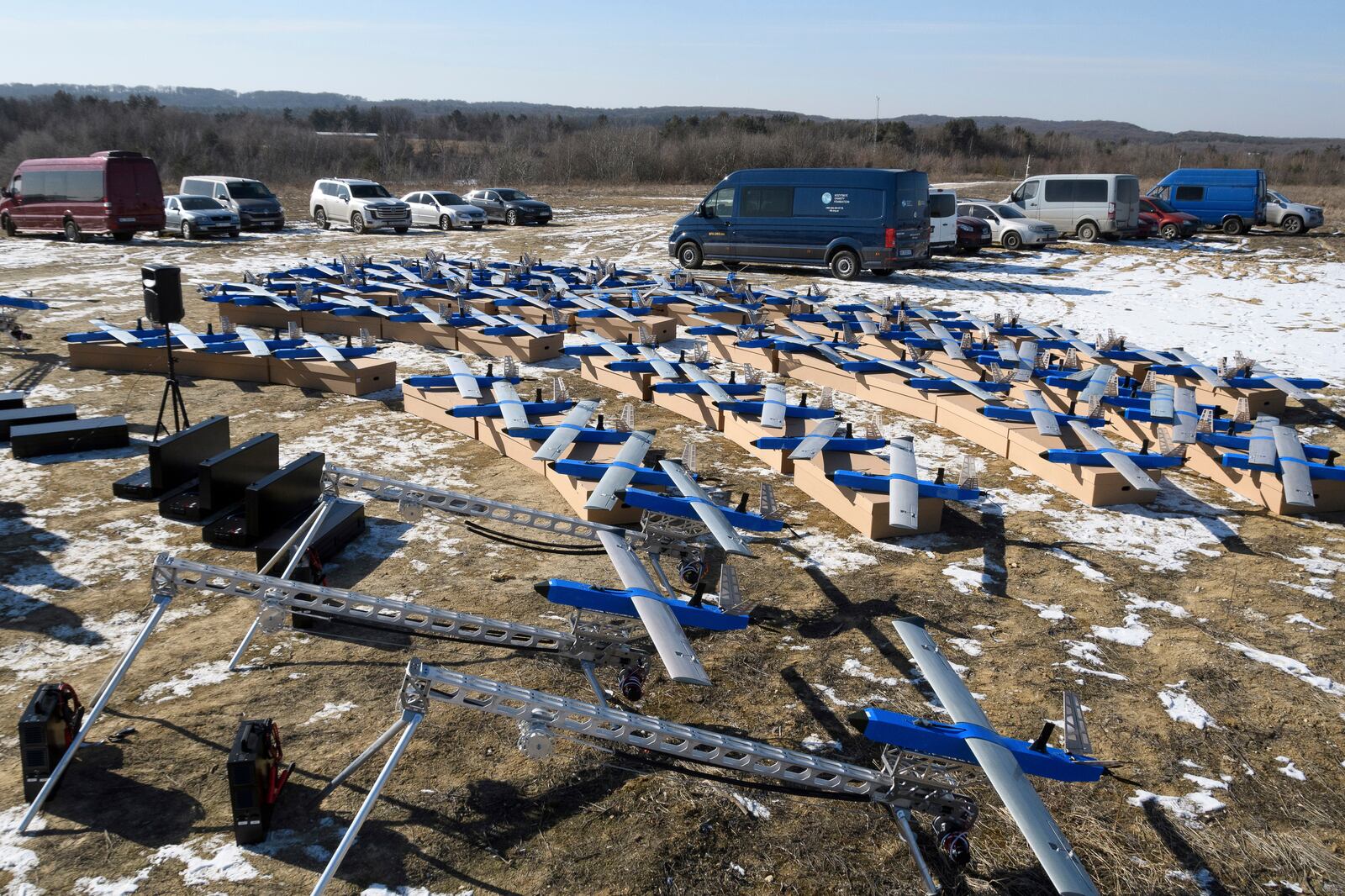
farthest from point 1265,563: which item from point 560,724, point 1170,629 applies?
point 560,724

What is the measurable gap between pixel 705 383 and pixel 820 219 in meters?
10.1

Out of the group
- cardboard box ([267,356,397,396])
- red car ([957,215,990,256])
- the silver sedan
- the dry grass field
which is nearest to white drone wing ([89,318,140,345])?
cardboard box ([267,356,397,396])

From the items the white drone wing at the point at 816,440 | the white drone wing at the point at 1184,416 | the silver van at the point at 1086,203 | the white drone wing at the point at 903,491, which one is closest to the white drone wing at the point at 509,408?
the white drone wing at the point at 816,440

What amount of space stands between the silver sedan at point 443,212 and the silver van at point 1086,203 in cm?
1477

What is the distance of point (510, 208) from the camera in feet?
91.7

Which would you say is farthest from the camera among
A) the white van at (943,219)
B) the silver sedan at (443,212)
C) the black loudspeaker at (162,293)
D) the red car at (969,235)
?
the silver sedan at (443,212)

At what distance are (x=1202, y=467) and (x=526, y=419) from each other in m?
5.84

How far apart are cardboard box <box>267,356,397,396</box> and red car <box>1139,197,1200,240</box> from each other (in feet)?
75.2

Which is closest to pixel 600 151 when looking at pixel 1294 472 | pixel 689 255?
pixel 689 255

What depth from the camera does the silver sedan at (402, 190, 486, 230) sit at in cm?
2686

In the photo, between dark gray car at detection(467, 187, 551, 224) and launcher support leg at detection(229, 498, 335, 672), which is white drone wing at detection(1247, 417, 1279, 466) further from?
dark gray car at detection(467, 187, 551, 224)

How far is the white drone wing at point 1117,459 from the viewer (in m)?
7.06

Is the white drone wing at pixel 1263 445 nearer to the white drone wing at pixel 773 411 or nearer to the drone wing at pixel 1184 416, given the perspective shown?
the drone wing at pixel 1184 416

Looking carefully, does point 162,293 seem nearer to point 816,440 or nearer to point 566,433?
point 566,433
